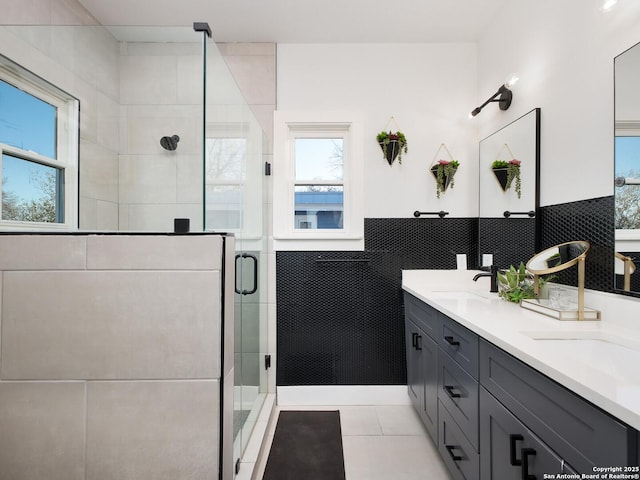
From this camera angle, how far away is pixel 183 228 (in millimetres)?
1201

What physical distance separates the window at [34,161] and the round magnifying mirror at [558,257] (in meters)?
2.12

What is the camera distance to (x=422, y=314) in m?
2.11

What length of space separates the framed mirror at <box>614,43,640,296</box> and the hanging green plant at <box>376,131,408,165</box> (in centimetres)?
131

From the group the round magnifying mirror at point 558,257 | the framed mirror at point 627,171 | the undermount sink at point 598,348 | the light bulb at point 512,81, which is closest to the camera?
the undermount sink at point 598,348

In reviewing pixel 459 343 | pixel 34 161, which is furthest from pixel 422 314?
pixel 34 161

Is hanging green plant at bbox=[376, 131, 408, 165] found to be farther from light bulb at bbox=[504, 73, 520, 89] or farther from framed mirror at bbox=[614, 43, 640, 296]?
framed mirror at bbox=[614, 43, 640, 296]

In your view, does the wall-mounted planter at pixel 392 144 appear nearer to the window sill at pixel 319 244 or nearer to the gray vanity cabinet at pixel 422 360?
the window sill at pixel 319 244

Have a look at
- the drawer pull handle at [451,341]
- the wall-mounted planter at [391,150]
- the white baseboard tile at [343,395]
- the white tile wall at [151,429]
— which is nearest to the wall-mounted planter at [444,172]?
the wall-mounted planter at [391,150]

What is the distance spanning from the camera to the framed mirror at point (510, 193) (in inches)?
76.6

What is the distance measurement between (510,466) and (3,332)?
5.95ft

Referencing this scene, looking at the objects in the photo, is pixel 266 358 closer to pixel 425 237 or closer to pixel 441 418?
pixel 441 418

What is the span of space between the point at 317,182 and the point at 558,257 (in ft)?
5.48

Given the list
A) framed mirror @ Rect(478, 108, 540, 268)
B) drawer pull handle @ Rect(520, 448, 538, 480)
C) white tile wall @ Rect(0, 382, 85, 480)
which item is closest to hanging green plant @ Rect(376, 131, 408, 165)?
framed mirror @ Rect(478, 108, 540, 268)

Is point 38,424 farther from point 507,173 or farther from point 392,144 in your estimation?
point 507,173
